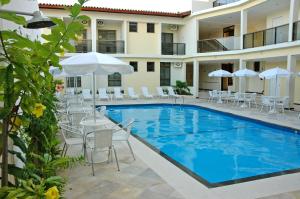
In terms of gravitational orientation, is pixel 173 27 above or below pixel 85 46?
above

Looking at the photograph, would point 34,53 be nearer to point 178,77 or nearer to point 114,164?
point 114,164

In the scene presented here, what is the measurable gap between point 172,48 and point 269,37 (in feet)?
28.8

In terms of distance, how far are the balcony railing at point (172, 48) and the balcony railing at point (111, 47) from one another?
359 cm

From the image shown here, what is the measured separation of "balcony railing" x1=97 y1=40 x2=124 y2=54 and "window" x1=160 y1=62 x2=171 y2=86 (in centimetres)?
398

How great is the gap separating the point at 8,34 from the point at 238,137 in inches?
378

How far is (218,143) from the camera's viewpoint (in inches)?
360

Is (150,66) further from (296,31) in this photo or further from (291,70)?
(296,31)

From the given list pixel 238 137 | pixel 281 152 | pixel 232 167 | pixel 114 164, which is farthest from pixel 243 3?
pixel 114 164

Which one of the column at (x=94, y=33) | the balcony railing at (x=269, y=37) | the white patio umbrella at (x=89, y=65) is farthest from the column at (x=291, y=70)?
the column at (x=94, y=33)

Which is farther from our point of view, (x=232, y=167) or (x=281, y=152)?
(x=281, y=152)

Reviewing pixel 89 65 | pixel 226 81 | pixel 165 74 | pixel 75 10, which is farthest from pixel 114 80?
pixel 75 10

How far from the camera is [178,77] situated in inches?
933

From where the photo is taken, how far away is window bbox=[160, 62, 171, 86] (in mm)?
23906

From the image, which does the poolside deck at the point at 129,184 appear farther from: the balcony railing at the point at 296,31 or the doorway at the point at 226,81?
the doorway at the point at 226,81
